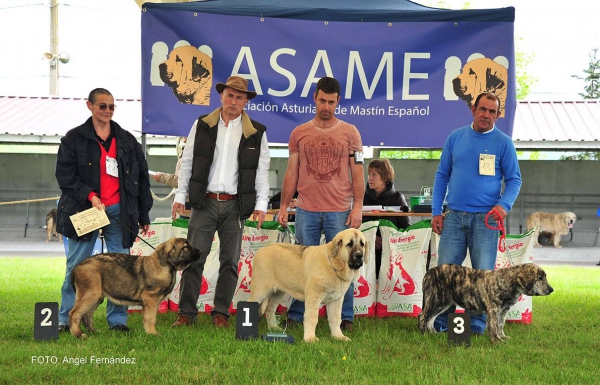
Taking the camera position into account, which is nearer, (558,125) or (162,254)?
(162,254)

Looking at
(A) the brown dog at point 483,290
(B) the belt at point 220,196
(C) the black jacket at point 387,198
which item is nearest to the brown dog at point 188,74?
(B) the belt at point 220,196

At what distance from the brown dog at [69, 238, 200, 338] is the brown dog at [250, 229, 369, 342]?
606 mm

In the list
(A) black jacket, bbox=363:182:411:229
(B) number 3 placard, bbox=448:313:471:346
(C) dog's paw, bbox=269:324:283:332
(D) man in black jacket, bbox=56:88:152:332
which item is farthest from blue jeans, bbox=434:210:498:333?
(D) man in black jacket, bbox=56:88:152:332

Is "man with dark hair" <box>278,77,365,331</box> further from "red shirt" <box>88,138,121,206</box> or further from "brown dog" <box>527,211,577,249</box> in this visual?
"brown dog" <box>527,211,577,249</box>

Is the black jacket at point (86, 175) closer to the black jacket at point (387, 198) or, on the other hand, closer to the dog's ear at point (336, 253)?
the dog's ear at point (336, 253)

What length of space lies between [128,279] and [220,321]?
0.96 metres

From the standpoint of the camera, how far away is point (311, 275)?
17.5ft

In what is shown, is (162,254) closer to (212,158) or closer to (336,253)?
(212,158)

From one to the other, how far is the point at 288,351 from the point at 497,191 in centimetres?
217

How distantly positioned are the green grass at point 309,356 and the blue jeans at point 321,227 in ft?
0.80

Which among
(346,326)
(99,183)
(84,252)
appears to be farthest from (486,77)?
(84,252)

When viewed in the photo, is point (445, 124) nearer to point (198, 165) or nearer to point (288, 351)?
Answer: point (198, 165)

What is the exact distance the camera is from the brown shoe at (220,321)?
5840mm

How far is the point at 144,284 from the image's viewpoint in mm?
5344
